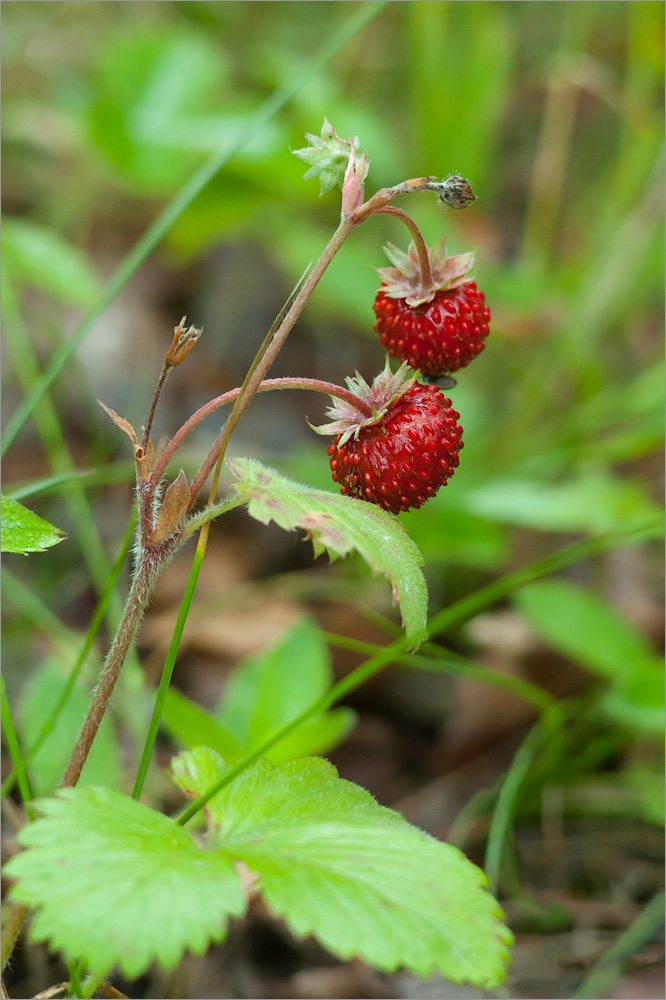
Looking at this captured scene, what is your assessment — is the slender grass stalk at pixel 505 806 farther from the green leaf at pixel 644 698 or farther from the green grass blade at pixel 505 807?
the green leaf at pixel 644 698

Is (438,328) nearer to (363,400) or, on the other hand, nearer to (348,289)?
(363,400)

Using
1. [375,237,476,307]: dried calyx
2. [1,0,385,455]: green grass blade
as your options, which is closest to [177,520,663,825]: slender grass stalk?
[375,237,476,307]: dried calyx

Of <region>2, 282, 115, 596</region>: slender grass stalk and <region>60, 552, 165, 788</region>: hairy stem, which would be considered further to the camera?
<region>2, 282, 115, 596</region>: slender grass stalk

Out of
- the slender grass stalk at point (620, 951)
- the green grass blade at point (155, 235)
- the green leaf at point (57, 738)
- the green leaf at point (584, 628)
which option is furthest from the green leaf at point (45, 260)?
the slender grass stalk at point (620, 951)

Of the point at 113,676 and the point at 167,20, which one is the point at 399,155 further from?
the point at 113,676

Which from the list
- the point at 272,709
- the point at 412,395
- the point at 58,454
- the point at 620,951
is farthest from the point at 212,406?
the point at 58,454

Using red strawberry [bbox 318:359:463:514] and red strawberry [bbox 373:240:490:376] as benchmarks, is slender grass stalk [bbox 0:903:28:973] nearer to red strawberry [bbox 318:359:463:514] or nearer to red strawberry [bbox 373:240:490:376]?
red strawberry [bbox 318:359:463:514]
